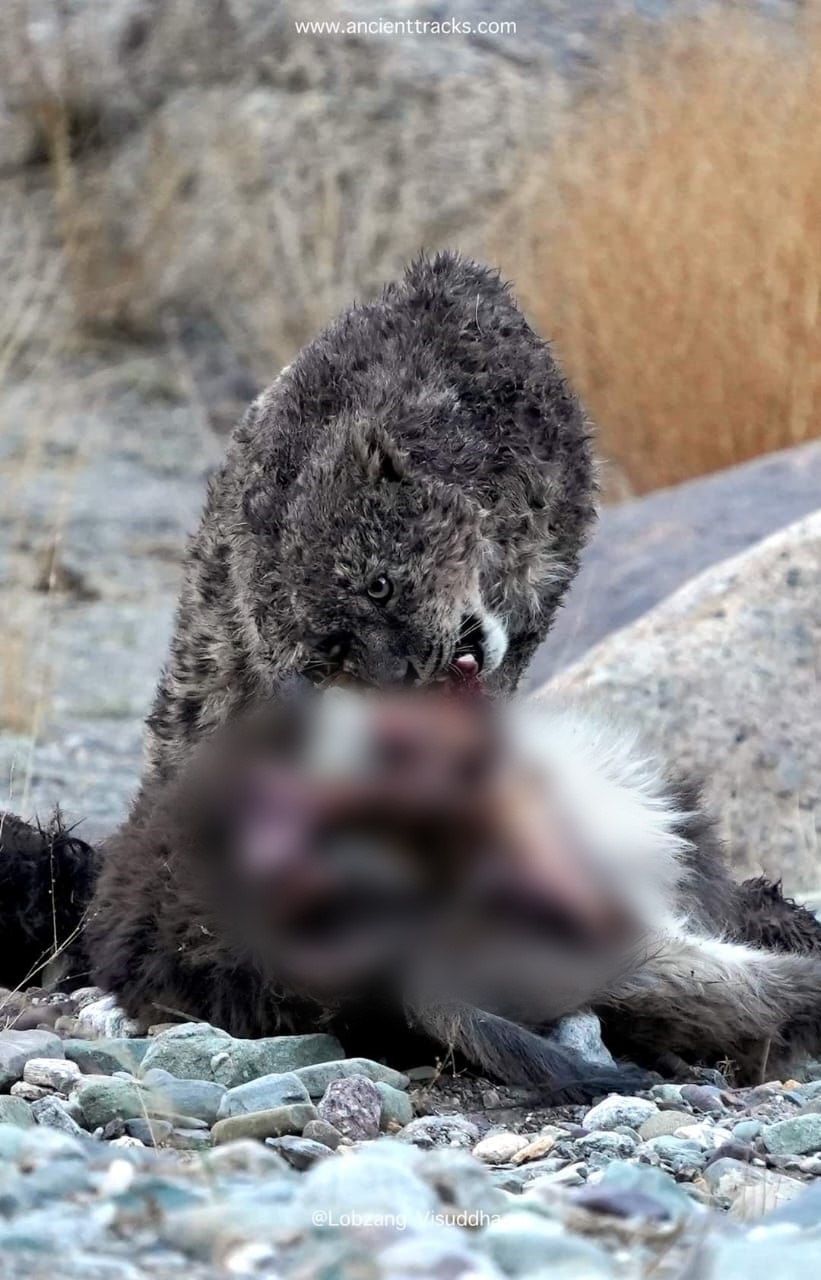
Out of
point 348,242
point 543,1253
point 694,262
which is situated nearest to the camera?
point 543,1253

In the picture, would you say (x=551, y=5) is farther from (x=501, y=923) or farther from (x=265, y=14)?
(x=501, y=923)

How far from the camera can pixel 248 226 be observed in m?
13.0

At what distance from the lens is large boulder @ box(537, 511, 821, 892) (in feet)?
19.0

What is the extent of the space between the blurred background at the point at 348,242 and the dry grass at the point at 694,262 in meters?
0.02

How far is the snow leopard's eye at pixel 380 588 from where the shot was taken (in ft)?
12.0

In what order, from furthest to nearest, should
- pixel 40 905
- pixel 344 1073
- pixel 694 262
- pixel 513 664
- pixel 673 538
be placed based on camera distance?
pixel 694 262 < pixel 673 538 < pixel 40 905 < pixel 513 664 < pixel 344 1073

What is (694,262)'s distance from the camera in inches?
383

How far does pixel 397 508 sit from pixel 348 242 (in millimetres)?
9480

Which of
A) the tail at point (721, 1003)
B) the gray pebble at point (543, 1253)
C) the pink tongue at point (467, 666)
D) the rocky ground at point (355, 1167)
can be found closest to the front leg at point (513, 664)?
the pink tongue at point (467, 666)

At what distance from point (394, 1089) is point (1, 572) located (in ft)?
A: 23.0

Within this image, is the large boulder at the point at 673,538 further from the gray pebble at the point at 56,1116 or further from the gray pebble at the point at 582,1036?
the gray pebble at the point at 56,1116

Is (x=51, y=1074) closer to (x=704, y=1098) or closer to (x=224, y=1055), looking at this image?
(x=224, y=1055)

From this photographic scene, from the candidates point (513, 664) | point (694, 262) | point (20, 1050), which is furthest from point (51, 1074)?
point (694, 262)

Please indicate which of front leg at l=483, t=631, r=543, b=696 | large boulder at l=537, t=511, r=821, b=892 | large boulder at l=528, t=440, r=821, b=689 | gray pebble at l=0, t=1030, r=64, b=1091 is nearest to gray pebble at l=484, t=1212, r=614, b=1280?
gray pebble at l=0, t=1030, r=64, b=1091
